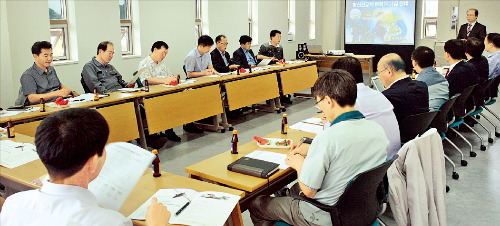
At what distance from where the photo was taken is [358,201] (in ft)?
7.15

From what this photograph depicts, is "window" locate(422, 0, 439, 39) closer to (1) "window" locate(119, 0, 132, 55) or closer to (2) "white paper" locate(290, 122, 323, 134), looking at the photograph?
(1) "window" locate(119, 0, 132, 55)

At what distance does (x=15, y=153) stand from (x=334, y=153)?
2.09 m

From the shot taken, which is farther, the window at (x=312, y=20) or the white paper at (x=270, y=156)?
the window at (x=312, y=20)

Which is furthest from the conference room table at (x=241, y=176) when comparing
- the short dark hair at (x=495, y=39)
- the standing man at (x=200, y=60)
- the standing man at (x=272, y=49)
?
the standing man at (x=272, y=49)

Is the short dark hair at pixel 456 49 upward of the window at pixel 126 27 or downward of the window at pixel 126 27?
downward

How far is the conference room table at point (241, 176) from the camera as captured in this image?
92.8 inches

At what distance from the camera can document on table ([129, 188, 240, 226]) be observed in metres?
1.89

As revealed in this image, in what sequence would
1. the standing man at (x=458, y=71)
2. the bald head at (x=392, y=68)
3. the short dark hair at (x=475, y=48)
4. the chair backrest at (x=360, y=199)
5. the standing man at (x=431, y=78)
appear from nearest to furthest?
the chair backrest at (x=360, y=199) < the bald head at (x=392, y=68) < the standing man at (x=431, y=78) < the standing man at (x=458, y=71) < the short dark hair at (x=475, y=48)

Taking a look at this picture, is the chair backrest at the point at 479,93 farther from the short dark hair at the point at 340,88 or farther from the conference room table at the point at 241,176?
the short dark hair at the point at 340,88

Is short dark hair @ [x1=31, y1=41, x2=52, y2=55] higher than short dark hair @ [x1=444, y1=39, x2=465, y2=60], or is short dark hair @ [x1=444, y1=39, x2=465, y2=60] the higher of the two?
short dark hair @ [x1=31, y1=41, x2=52, y2=55]

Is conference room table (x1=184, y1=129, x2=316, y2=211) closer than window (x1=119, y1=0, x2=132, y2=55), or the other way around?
conference room table (x1=184, y1=129, x2=316, y2=211)

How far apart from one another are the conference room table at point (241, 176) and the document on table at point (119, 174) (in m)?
0.52

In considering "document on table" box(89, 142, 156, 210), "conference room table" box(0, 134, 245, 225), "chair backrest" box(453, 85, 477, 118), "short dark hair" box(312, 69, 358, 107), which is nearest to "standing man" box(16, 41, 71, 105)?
"conference room table" box(0, 134, 245, 225)

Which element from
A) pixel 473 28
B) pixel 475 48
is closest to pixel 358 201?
pixel 475 48
